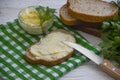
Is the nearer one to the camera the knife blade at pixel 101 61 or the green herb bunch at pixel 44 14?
the knife blade at pixel 101 61

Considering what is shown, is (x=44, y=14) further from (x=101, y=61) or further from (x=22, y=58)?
(x=101, y=61)

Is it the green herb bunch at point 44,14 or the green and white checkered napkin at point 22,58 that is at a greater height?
the green herb bunch at point 44,14

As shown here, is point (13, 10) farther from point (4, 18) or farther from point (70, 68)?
point (70, 68)

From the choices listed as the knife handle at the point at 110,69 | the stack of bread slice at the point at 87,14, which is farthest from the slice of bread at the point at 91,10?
the knife handle at the point at 110,69

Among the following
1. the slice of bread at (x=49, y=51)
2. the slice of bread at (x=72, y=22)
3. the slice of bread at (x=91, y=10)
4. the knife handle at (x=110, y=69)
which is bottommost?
the knife handle at (x=110, y=69)

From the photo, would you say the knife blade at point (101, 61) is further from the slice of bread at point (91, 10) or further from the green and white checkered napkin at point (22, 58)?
the slice of bread at point (91, 10)

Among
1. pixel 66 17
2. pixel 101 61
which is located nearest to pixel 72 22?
pixel 66 17

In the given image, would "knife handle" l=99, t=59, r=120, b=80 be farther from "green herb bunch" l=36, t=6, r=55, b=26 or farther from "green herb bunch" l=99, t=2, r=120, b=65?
"green herb bunch" l=36, t=6, r=55, b=26
